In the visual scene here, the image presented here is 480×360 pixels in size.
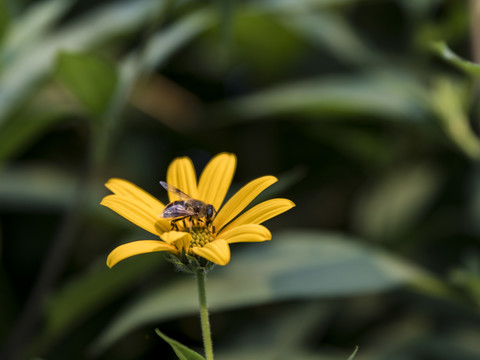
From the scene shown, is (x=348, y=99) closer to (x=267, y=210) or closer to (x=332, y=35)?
(x=332, y=35)

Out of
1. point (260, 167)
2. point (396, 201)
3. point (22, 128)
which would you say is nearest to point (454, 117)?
point (396, 201)

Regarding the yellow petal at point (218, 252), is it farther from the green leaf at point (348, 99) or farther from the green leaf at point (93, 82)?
the green leaf at point (348, 99)

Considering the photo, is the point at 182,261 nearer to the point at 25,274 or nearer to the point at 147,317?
the point at 147,317

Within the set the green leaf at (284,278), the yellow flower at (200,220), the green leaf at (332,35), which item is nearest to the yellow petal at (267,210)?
the yellow flower at (200,220)

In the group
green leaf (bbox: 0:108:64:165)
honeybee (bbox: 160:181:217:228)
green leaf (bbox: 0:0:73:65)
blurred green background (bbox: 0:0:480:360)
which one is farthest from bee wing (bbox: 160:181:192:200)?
green leaf (bbox: 0:0:73:65)

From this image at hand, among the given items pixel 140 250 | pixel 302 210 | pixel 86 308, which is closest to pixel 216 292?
pixel 86 308

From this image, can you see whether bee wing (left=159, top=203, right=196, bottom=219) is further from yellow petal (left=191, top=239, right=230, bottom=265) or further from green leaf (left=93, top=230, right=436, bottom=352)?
green leaf (left=93, top=230, right=436, bottom=352)
